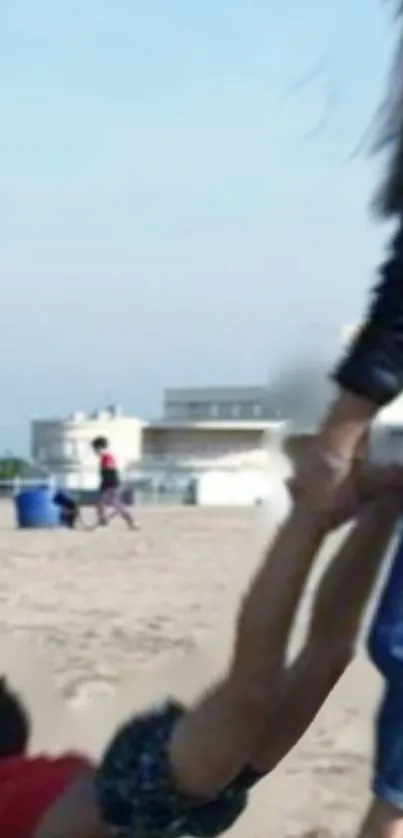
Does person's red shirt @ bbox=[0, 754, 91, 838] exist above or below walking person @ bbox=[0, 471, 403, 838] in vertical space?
below

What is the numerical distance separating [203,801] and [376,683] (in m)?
2.95

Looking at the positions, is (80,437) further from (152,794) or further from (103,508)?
(152,794)

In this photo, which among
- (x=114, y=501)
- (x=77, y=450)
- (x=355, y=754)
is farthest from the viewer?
(x=77, y=450)

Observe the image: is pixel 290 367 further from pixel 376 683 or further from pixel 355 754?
pixel 376 683

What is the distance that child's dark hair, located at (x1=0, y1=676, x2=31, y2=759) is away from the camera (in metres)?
3.21

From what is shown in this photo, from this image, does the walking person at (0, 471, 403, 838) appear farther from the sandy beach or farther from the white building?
the white building

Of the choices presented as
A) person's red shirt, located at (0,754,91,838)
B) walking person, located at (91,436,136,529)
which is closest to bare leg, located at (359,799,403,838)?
person's red shirt, located at (0,754,91,838)

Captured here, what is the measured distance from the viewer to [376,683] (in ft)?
17.9

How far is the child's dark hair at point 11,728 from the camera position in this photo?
10.5ft

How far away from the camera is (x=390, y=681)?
2.28m

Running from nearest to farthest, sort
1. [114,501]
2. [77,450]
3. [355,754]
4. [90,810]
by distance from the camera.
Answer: [90,810], [355,754], [114,501], [77,450]

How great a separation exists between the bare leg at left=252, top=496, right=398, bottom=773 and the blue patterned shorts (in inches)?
3.1

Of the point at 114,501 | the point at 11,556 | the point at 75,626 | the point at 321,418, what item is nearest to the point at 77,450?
the point at 114,501

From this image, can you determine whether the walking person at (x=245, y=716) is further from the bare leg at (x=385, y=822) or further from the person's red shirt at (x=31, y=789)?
the bare leg at (x=385, y=822)
